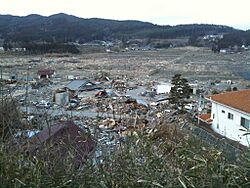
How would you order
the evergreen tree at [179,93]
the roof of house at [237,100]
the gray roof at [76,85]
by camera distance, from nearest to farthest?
the roof of house at [237,100] < the evergreen tree at [179,93] < the gray roof at [76,85]

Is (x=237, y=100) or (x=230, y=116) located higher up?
(x=237, y=100)

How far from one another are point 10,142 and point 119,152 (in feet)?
1.61

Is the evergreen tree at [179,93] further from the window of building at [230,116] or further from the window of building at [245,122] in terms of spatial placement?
the window of building at [245,122]

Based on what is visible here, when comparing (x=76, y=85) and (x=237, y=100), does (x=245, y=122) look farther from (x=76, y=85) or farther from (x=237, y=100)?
(x=76, y=85)

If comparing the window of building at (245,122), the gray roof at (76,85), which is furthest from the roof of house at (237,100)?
the gray roof at (76,85)

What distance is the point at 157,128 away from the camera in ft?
6.50

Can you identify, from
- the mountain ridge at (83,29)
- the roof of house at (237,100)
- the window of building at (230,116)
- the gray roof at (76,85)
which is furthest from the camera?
the mountain ridge at (83,29)

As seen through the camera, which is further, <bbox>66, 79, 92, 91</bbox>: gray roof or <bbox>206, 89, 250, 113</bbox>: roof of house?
<bbox>66, 79, 92, 91</bbox>: gray roof

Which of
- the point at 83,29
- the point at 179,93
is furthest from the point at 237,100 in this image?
the point at 83,29

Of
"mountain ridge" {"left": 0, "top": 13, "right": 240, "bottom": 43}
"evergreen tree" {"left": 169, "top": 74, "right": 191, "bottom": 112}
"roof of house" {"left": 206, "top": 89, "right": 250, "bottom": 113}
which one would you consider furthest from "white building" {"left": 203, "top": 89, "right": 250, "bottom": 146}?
"mountain ridge" {"left": 0, "top": 13, "right": 240, "bottom": 43}

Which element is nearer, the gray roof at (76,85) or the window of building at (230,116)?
the window of building at (230,116)

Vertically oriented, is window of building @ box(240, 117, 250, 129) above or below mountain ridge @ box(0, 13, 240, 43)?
below

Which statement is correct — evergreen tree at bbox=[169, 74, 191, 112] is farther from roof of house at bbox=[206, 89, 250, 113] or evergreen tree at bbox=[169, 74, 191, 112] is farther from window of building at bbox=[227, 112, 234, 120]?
window of building at bbox=[227, 112, 234, 120]

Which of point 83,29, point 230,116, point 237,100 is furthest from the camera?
point 83,29
